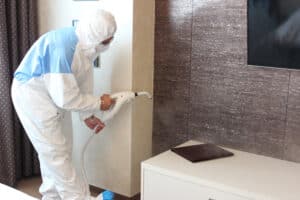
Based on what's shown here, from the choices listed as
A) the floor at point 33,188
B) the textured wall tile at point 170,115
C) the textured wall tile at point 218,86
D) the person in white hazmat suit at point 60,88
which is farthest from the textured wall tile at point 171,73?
the floor at point 33,188

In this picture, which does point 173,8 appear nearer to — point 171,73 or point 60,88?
point 171,73

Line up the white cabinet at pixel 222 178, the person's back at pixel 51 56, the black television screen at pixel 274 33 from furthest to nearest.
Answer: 1. the person's back at pixel 51 56
2. the black television screen at pixel 274 33
3. the white cabinet at pixel 222 178

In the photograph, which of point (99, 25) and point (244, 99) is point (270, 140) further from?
point (99, 25)

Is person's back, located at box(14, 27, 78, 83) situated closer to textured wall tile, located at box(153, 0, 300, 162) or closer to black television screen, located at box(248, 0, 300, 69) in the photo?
textured wall tile, located at box(153, 0, 300, 162)

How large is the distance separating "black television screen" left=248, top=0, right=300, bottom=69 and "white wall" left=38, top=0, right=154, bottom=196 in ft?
2.31

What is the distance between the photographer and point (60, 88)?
2.30 metres

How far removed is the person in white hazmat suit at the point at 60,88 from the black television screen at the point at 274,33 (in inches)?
30.9

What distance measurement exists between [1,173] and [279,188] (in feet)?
6.17

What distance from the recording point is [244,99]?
Result: 8.15 feet

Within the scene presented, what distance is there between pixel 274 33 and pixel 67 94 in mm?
1170

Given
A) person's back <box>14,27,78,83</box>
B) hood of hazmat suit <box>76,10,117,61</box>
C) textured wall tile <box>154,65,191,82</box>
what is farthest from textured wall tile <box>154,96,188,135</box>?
person's back <box>14,27,78,83</box>

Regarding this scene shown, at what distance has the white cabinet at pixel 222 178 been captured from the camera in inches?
80.7

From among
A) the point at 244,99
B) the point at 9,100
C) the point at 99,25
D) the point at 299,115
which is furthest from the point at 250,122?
the point at 9,100

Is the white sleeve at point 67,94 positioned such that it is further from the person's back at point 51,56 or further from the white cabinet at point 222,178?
the white cabinet at point 222,178
